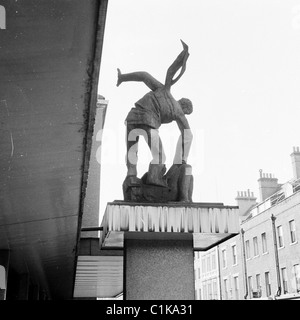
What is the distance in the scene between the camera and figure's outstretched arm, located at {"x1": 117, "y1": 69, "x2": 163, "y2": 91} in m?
8.41

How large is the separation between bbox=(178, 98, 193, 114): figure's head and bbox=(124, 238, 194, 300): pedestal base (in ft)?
7.76

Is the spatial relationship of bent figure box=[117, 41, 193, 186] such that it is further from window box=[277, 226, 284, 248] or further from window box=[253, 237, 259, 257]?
window box=[253, 237, 259, 257]

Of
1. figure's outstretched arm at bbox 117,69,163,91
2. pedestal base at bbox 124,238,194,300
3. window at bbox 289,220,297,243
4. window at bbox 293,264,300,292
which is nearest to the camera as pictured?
pedestal base at bbox 124,238,194,300

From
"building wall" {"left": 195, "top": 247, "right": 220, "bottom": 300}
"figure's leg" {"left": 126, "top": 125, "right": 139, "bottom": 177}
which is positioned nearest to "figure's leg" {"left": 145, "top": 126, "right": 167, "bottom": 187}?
"figure's leg" {"left": 126, "top": 125, "right": 139, "bottom": 177}

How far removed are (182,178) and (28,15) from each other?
505cm

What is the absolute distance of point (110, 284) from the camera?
19219 millimetres

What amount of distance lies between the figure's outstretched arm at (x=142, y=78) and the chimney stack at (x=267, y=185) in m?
35.1

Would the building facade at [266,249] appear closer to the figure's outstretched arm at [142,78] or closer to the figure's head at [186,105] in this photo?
the figure's head at [186,105]

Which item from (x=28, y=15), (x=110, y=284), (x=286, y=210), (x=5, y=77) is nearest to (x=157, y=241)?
(x=5, y=77)

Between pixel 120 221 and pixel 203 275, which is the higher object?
pixel 203 275

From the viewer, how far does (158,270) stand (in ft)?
→ 24.5

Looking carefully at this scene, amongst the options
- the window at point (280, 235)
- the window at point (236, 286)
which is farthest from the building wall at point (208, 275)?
the window at point (280, 235)

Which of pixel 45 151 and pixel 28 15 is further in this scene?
pixel 45 151
